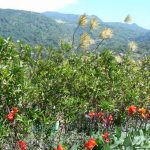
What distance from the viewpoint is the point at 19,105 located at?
422 inches

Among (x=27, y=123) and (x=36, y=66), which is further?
(x=36, y=66)

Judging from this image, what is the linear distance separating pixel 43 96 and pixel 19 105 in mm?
2522

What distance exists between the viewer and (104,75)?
16.2 metres

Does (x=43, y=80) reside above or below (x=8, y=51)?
below

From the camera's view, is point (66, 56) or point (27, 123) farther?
point (66, 56)

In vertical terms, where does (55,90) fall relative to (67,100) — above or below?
above

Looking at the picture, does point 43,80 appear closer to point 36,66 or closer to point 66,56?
point 36,66

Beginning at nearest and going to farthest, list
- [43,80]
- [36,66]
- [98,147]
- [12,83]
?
[12,83] < [98,147] < [43,80] < [36,66]

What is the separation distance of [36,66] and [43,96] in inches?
102

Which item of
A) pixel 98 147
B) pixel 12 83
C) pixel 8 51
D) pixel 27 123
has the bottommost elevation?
pixel 98 147

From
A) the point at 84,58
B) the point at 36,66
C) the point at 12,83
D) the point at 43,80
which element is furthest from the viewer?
the point at 84,58

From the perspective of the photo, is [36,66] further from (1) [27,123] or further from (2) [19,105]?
(1) [27,123]

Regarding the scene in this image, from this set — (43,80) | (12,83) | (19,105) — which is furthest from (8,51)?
(43,80)

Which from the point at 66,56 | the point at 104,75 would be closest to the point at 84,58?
the point at 66,56
